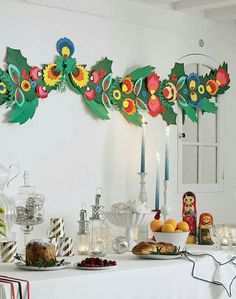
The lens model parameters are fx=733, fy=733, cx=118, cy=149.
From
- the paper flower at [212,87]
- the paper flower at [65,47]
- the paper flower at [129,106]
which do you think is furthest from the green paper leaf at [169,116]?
the paper flower at [65,47]

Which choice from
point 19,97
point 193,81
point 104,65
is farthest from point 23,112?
point 193,81

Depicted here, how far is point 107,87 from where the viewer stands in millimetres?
4469

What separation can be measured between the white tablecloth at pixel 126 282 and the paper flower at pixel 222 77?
1.81 meters

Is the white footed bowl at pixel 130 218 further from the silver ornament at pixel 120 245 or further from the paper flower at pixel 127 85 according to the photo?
the paper flower at pixel 127 85

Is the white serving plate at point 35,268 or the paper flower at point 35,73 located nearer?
the white serving plate at point 35,268

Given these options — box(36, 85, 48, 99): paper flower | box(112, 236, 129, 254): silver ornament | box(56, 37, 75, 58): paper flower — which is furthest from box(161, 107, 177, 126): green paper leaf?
box(112, 236, 129, 254): silver ornament

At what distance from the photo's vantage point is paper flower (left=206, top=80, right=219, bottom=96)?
512 centimetres

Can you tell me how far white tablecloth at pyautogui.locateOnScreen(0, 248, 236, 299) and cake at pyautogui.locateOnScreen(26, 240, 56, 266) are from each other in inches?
2.5

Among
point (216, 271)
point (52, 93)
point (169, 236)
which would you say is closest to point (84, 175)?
point (52, 93)

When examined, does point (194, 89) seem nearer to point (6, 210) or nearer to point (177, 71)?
point (177, 71)

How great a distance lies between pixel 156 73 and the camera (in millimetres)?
4801

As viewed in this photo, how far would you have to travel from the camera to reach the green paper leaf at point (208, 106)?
5.10m

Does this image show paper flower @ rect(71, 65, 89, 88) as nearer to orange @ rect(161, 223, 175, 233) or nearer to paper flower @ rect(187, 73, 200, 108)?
paper flower @ rect(187, 73, 200, 108)

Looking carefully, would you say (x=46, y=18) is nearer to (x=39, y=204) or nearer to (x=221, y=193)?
(x=39, y=204)
